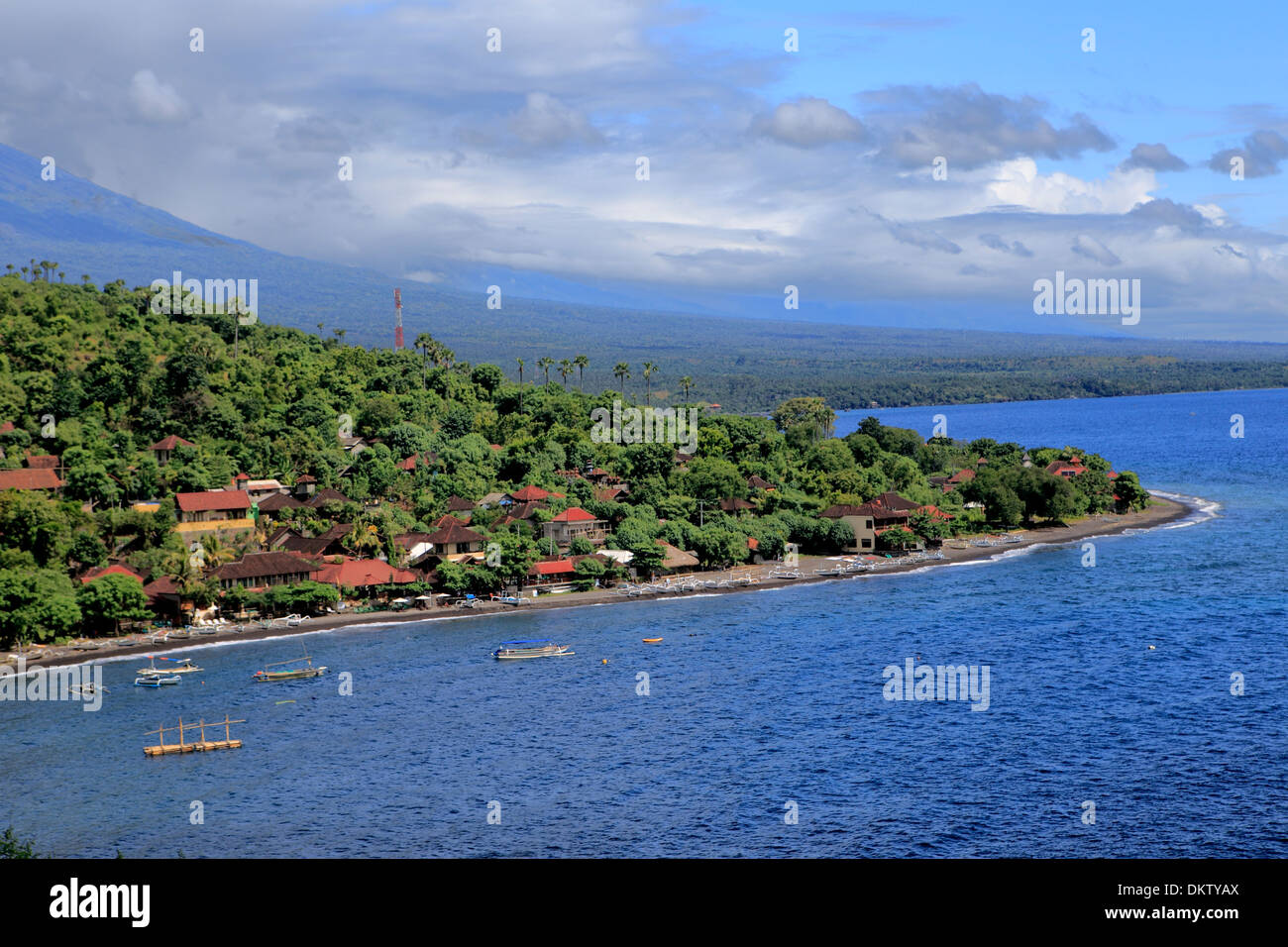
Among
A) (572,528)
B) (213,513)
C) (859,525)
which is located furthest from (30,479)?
(859,525)

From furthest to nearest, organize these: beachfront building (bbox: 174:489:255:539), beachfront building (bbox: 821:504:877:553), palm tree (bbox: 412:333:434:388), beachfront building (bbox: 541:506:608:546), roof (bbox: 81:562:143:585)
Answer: palm tree (bbox: 412:333:434:388) < beachfront building (bbox: 821:504:877:553) < beachfront building (bbox: 541:506:608:546) < beachfront building (bbox: 174:489:255:539) < roof (bbox: 81:562:143:585)

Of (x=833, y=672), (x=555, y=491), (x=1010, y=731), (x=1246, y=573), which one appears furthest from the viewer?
(x=555, y=491)

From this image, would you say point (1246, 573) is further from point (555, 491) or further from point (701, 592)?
point (555, 491)

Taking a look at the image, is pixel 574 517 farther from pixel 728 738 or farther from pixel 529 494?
pixel 728 738

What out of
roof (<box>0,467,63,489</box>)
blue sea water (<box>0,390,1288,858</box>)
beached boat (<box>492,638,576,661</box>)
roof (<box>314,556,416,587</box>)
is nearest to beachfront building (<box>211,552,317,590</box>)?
roof (<box>314,556,416,587</box>)

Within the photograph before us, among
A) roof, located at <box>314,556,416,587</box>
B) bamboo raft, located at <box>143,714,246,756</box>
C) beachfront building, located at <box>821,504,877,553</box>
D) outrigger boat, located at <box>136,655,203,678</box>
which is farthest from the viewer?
beachfront building, located at <box>821,504,877,553</box>

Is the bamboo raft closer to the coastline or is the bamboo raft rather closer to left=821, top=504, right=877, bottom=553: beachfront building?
the coastline
